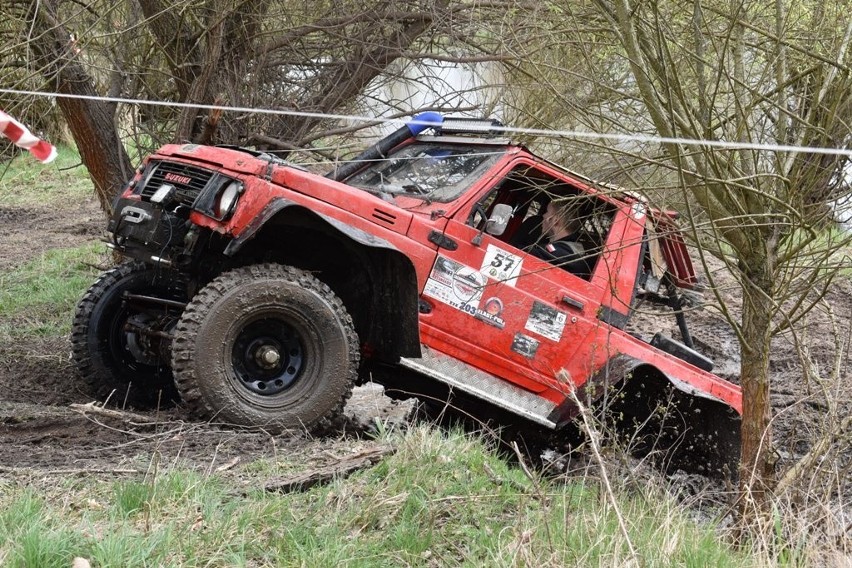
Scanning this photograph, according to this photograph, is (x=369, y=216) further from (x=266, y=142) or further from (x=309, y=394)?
(x=266, y=142)

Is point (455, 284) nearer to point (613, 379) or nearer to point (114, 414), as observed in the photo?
point (613, 379)

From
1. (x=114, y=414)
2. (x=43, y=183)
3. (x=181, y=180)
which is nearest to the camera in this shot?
(x=114, y=414)

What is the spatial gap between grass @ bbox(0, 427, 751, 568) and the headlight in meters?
1.56

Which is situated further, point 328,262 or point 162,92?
point 162,92

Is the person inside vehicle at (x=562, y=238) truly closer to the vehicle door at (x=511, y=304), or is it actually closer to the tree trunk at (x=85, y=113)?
the vehicle door at (x=511, y=304)

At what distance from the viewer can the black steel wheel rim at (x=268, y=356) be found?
620 cm

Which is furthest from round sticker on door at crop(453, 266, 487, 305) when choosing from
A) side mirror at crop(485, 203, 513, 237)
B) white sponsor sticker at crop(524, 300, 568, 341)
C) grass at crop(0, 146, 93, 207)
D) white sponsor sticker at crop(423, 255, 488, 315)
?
grass at crop(0, 146, 93, 207)

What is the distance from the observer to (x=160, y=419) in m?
6.04

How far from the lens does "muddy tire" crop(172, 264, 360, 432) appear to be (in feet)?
19.5

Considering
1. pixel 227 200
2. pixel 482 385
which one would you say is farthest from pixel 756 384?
pixel 227 200

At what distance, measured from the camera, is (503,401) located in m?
6.76

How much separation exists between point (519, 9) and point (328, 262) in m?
2.72

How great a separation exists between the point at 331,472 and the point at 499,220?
85.0 inches

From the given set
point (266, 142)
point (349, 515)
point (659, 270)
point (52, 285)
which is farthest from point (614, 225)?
point (52, 285)
